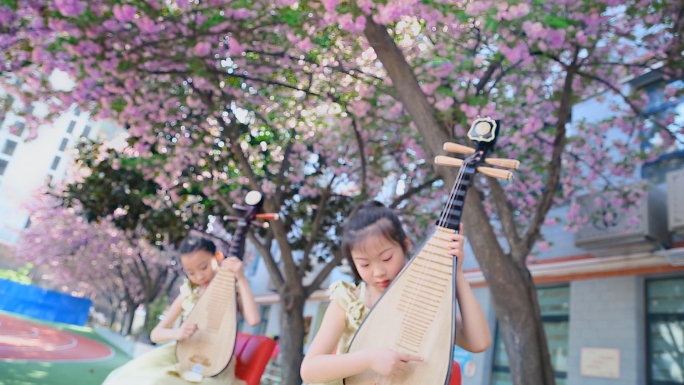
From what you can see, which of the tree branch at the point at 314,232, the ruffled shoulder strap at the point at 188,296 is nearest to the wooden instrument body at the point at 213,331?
the ruffled shoulder strap at the point at 188,296

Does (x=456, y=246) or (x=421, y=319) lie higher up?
(x=456, y=246)

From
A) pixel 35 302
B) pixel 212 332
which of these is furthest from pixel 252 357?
pixel 35 302

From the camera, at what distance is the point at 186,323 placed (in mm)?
2523

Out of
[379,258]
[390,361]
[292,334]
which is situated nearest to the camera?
[390,361]

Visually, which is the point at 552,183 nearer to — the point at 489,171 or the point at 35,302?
the point at 489,171

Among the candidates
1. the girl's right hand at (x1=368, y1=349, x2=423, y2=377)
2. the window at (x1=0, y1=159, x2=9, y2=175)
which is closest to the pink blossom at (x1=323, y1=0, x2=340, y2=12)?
the girl's right hand at (x1=368, y1=349, x2=423, y2=377)

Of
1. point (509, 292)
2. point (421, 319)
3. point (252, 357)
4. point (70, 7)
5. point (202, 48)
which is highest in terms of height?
point (202, 48)

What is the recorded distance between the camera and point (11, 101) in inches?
191

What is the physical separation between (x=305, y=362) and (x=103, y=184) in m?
6.42

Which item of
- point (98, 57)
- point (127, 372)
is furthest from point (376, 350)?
point (98, 57)

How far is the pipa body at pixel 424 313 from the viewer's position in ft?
4.33

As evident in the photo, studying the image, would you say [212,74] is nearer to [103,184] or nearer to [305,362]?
[103,184]

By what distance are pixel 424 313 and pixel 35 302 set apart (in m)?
21.8

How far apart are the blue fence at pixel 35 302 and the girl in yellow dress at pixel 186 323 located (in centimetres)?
1971
